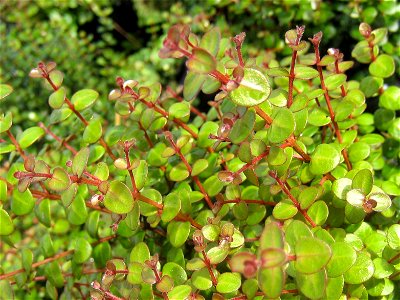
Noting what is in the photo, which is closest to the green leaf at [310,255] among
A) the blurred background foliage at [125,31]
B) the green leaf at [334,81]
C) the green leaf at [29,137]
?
the green leaf at [334,81]

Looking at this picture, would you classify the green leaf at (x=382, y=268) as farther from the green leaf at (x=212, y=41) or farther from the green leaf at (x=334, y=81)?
the green leaf at (x=212, y=41)

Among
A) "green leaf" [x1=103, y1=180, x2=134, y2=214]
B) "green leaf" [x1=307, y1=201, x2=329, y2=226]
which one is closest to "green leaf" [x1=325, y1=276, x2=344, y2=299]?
"green leaf" [x1=307, y1=201, x2=329, y2=226]

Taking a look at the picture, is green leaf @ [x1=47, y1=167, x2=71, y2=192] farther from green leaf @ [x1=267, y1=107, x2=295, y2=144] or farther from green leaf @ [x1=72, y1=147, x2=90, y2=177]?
green leaf @ [x1=267, y1=107, x2=295, y2=144]

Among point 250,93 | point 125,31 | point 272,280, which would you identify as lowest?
point 125,31

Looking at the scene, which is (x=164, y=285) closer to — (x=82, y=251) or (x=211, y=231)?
(x=211, y=231)

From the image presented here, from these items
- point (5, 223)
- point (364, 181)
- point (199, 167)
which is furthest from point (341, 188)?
point (5, 223)

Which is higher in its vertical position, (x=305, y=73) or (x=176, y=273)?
(x=305, y=73)
